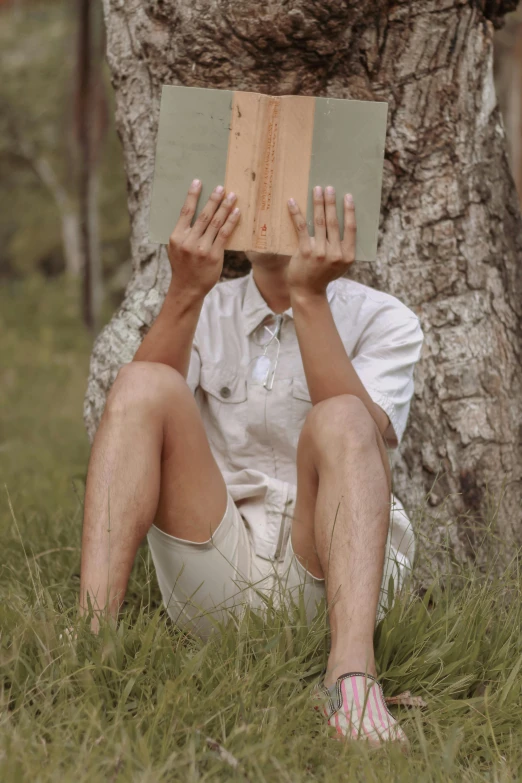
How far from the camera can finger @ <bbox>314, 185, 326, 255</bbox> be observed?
2301 millimetres

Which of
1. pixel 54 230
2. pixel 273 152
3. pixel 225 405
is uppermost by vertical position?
pixel 273 152

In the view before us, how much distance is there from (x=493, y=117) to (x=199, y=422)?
1.47 meters

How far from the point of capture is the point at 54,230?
2217 cm

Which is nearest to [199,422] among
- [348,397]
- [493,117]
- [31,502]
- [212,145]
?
[348,397]

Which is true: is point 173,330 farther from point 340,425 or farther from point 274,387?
point 340,425

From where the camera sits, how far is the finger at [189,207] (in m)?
2.33

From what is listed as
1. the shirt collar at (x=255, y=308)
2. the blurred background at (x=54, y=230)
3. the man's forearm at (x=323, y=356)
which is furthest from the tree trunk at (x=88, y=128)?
the man's forearm at (x=323, y=356)

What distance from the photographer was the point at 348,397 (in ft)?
7.39

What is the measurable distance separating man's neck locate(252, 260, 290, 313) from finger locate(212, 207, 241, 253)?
30 centimetres

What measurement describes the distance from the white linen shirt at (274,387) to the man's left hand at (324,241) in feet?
0.93

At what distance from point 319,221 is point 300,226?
5 centimetres

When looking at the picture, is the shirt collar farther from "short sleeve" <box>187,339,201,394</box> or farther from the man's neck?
"short sleeve" <box>187,339,201,394</box>

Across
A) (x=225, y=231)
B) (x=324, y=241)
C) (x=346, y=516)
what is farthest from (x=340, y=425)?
(x=225, y=231)

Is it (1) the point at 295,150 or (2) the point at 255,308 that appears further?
(2) the point at 255,308
